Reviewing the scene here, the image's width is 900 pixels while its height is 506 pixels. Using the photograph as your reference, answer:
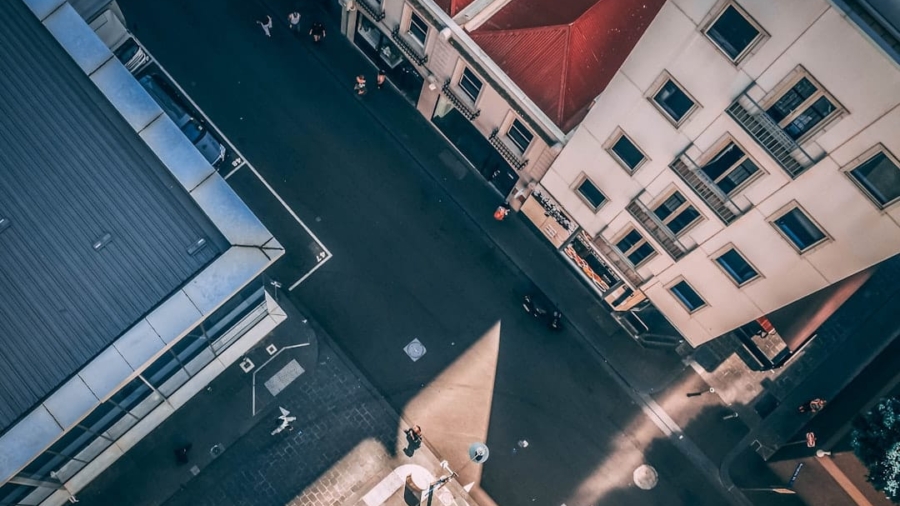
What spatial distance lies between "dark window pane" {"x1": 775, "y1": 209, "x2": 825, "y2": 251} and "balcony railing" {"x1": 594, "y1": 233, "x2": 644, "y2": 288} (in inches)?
376

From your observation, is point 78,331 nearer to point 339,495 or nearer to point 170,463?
point 170,463

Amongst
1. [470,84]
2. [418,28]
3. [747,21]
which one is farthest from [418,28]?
[747,21]

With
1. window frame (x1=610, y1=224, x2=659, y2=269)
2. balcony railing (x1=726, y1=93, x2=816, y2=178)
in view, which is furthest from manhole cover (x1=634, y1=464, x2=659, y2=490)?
balcony railing (x1=726, y1=93, x2=816, y2=178)

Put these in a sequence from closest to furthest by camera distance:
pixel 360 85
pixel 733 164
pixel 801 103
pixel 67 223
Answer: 1. pixel 801 103
2. pixel 733 164
3. pixel 67 223
4. pixel 360 85

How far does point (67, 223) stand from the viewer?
2580 cm

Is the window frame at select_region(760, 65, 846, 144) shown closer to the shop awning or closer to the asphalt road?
the shop awning

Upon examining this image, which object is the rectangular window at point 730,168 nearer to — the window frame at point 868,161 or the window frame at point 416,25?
the window frame at point 868,161

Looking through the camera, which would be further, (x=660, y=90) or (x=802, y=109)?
(x=660, y=90)

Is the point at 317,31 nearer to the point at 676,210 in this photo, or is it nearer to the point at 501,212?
the point at 501,212

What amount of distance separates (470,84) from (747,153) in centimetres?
1582

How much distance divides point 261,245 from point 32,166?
32.7 ft

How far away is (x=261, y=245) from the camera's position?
25.9m

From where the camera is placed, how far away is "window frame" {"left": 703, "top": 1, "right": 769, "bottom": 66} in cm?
2056

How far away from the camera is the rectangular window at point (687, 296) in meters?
32.7
